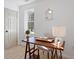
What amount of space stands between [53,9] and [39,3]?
2.94 feet

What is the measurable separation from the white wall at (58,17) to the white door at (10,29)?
116 cm

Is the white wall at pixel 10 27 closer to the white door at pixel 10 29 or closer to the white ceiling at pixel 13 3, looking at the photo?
the white door at pixel 10 29

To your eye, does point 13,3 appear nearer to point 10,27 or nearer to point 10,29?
point 10,27

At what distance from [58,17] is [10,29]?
255 centimetres

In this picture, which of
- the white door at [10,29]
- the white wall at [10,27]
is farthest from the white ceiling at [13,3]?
the white door at [10,29]

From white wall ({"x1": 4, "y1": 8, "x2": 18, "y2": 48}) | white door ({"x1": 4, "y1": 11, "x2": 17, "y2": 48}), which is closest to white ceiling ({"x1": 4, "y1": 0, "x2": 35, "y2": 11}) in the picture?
white wall ({"x1": 4, "y1": 8, "x2": 18, "y2": 48})

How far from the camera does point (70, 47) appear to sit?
3.29m

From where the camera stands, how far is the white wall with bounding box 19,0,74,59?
10.7 feet

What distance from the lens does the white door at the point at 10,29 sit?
4.54 meters

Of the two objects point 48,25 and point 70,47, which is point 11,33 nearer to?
point 48,25

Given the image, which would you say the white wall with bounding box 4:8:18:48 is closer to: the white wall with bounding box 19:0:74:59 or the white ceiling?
the white ceiling

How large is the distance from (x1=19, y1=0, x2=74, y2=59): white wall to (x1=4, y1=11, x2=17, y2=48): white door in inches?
45.8

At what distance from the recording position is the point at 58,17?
11.8 feet
